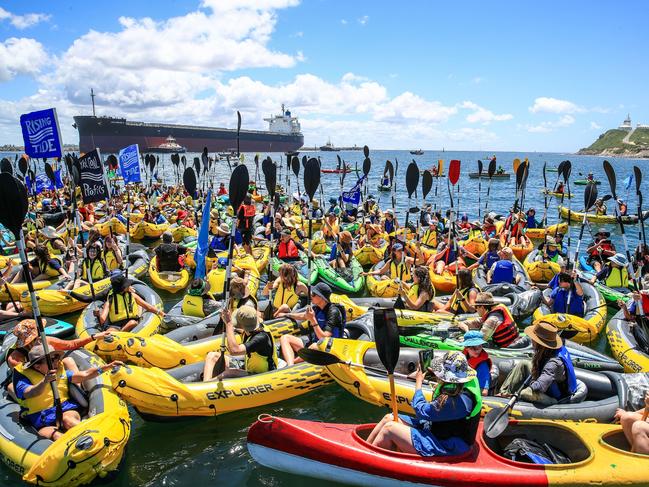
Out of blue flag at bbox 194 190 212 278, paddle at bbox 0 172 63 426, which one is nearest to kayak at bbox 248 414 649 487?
paddle at bbox 0 172 63 426

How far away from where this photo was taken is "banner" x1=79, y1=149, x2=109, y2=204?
11172mm

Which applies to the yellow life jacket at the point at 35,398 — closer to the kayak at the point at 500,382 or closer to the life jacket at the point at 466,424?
the kayak at the point at 500,382

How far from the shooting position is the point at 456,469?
4.55 meters

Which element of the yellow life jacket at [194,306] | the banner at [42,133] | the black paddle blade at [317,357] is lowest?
the yellow life jacket at [194,306]

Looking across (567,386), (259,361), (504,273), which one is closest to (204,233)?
(259,361)

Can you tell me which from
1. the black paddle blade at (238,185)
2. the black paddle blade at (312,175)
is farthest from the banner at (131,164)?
the black paddle blade at (238,185)

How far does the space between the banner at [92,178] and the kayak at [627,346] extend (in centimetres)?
1076

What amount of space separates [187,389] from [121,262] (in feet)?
21.2

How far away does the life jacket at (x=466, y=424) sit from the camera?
4.43 meters

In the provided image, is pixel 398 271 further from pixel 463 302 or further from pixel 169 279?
pixel 169 279

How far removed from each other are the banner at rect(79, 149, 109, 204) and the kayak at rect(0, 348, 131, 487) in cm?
641

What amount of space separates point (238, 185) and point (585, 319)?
6.87m

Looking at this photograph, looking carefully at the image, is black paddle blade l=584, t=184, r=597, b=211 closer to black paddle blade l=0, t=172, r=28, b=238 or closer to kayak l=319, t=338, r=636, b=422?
kayak l=319, t=338, r=636, b=422

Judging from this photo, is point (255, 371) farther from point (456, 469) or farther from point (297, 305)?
point (456, 469)
